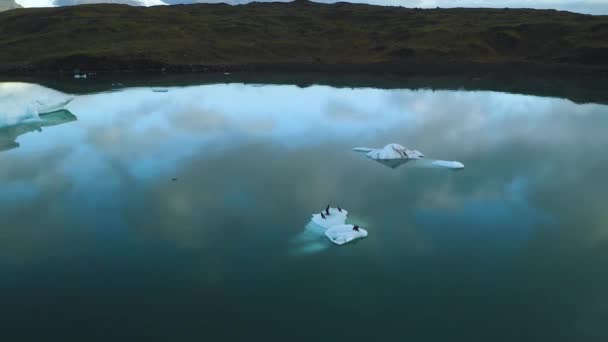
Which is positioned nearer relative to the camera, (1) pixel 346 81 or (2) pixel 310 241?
(2) pixel 310 241

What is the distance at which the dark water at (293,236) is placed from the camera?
11820 mm

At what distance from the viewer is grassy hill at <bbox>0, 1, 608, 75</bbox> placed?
5622 centimetres

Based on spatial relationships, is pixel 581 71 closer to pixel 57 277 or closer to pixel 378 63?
pixel 378 63

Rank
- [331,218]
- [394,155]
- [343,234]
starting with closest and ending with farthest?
[343,234] → [331,218] → [394,155]

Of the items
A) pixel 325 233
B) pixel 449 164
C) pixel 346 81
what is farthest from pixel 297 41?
pixel 325 233

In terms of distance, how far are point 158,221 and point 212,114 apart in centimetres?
1908

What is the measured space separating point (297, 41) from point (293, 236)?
5485 cm

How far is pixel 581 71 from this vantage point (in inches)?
→ 2019

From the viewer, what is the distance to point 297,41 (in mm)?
67500

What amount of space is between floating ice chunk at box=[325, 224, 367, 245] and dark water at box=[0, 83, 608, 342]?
0.32 meters

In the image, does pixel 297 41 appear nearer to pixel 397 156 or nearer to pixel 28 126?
pixel 28 126

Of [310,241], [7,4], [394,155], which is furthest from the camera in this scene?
[7,4]

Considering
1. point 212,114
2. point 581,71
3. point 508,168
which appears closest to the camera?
point 508,168

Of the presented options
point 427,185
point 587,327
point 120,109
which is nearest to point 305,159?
point 427,185
